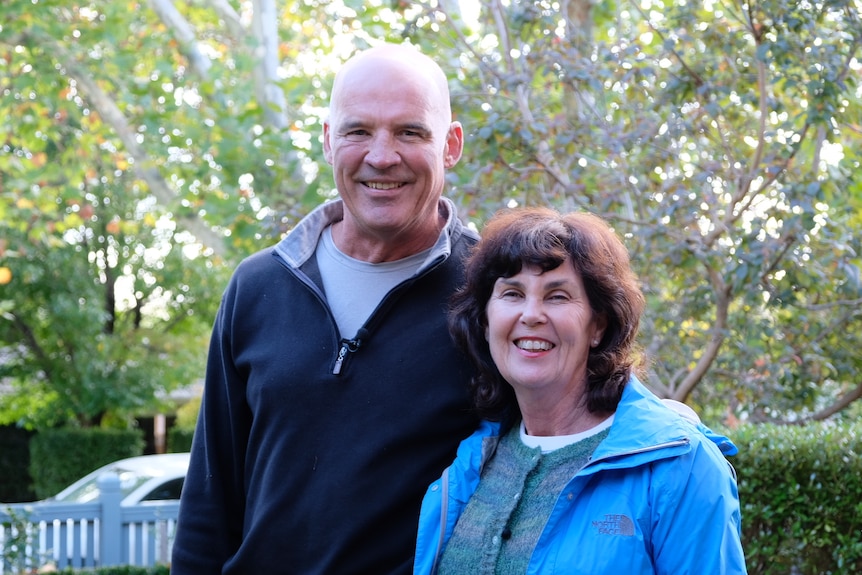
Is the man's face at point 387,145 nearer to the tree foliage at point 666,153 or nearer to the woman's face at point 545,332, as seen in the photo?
the woman's face at point 545,332

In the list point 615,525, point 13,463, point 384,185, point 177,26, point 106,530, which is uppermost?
point 177,26

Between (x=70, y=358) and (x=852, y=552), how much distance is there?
53.7 feet

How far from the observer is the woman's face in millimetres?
2148

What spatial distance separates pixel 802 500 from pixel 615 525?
8.04ft

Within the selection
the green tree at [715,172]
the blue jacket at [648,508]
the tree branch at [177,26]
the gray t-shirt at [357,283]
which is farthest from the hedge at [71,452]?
the blue jacket at [648,508]

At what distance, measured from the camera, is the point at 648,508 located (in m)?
1.89

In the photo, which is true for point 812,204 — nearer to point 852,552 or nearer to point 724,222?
point 724,222

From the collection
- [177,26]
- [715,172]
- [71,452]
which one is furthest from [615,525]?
[71,452]

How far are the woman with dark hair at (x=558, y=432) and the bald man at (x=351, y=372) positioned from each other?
142 millimetres

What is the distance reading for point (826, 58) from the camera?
15.3 ft

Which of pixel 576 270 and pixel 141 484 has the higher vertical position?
pixel 576 270

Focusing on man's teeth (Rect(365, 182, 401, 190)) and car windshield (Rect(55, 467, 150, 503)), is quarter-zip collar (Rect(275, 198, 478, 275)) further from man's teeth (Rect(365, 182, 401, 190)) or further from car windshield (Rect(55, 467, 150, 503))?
car windshield (Rect(55, 467, 150, 503))

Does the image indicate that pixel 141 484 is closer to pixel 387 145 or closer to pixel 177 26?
pixel 177 26

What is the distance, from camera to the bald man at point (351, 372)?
239 centimetres
